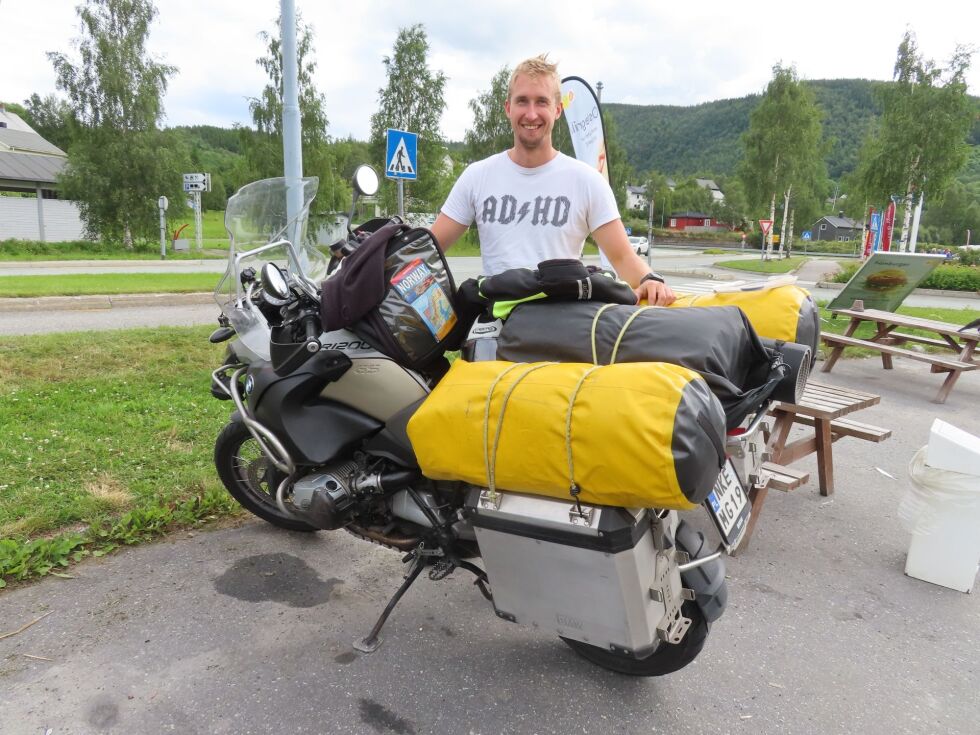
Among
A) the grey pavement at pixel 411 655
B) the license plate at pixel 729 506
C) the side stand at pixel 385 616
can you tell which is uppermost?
the license plate at pixel 729 506

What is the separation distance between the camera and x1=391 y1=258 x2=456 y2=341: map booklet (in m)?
2.16

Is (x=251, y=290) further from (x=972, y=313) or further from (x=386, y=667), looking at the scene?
(x=972, y=313)

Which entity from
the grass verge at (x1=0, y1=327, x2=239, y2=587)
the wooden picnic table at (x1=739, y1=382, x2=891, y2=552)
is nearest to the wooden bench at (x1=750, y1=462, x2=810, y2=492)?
the wooden picnic table at (x1=739, y1=382, x2=891, y2=552)

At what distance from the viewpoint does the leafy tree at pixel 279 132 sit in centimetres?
2367

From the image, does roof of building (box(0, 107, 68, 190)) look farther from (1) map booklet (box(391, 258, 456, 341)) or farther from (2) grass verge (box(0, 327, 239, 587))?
(1) map booklet (box(391, 258, 456, 341))

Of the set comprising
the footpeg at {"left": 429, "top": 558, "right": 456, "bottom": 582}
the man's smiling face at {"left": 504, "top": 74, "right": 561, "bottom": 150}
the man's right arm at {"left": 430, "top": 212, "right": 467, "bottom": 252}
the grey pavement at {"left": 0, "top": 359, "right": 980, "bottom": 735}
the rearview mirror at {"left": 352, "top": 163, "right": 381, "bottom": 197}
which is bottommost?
the grey pavement at {"left": 0, "top": 359, "right": 980, "bottom": 735}

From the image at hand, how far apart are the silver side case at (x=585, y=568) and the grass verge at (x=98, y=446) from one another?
2.03 metres

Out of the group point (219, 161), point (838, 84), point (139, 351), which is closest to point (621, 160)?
point (139, 351)

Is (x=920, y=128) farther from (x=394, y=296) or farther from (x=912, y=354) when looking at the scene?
(x=394, y=296)

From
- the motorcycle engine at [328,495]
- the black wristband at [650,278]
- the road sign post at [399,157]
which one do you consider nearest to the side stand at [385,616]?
the motorcycle engine at [328,495]

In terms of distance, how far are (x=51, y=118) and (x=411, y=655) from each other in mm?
51718

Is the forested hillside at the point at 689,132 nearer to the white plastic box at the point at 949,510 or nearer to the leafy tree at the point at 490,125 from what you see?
the leafy tree at the point at 490,125

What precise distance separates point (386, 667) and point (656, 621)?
1010mm

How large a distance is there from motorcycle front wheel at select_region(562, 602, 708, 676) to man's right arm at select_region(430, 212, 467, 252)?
1721 mm
